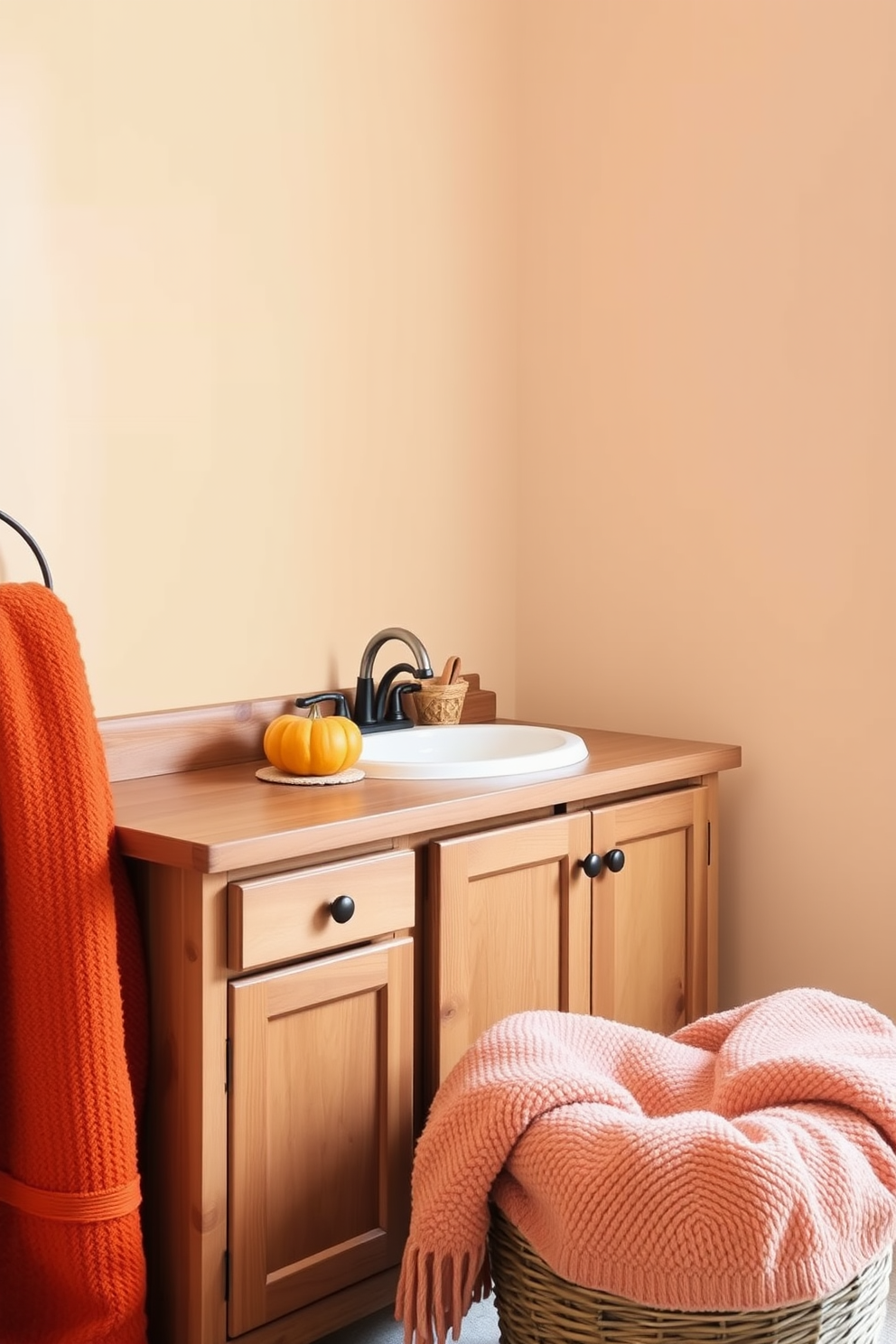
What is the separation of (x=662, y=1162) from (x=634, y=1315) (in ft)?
0.64

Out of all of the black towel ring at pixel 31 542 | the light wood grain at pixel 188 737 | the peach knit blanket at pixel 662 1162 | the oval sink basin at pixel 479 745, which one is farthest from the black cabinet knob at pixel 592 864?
the black towel ring at pixel 31 542

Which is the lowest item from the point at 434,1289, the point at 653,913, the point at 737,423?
the point at 434,1289

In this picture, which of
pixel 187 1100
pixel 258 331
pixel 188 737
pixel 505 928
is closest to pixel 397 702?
pixel 188 737


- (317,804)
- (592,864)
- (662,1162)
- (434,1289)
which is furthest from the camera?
(592,864)

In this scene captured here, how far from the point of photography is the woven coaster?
6.57 ft

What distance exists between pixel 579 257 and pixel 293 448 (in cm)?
73

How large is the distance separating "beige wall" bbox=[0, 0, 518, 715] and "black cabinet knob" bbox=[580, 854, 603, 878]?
597 mm

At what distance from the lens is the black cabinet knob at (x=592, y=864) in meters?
2.12

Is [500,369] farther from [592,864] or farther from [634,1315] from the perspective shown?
[634,1315]

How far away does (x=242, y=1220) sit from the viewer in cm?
169

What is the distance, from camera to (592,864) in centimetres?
212

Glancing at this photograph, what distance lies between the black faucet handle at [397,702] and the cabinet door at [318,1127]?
23.9 inches

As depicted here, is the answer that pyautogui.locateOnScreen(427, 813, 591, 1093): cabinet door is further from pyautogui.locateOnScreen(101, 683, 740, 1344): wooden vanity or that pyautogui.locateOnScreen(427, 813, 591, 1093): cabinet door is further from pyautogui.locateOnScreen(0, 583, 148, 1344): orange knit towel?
pyautogui.locateOnScreen(0, 583, 148, 1344): orange knit towel

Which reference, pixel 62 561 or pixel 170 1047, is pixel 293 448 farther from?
pixel 170 1047
